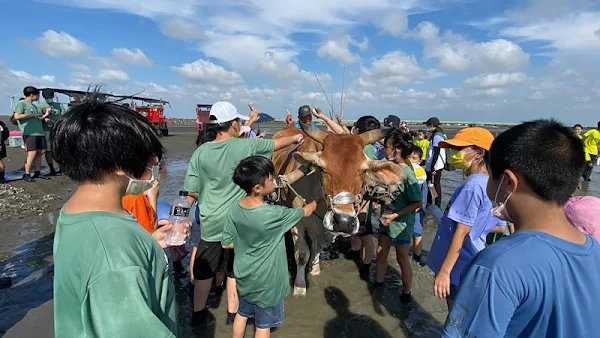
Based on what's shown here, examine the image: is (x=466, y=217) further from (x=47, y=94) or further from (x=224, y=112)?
(x=47, y=94)

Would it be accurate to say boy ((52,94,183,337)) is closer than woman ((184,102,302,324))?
Yes

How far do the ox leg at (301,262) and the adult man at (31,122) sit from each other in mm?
8223

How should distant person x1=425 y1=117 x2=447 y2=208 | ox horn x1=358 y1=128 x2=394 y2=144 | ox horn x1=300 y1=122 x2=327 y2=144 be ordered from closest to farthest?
ox horn x1=358 y1=128 x2=394 y2=144 → ox horn x1=300 y1=122 x2=327 y2=144 → distant person x1=425 y1=117 x2=447 y2=208

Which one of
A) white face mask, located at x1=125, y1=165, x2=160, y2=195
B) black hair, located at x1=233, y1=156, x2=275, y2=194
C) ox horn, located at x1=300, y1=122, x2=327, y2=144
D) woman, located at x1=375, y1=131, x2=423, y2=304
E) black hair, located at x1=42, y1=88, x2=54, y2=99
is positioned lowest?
woman, located at x1=375, y1=131, x2=423, y2=304

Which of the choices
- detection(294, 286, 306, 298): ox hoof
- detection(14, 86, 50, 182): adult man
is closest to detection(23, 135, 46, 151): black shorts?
detection(14, 86, 50, 182): adult man

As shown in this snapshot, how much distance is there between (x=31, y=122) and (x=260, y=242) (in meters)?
9.40

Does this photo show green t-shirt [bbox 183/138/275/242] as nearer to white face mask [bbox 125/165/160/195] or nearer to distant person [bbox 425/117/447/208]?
white face mask [bbox 125/165/160/195]

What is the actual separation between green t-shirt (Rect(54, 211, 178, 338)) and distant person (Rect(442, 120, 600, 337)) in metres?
1.20

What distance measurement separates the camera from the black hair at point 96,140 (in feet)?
4.42

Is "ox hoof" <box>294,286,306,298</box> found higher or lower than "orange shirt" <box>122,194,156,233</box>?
lower

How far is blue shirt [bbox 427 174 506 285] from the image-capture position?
2.95 metres

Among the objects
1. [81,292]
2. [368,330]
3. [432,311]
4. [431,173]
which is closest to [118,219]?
[81,292]

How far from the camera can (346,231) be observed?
13.0ft

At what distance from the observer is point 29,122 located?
9539mm
